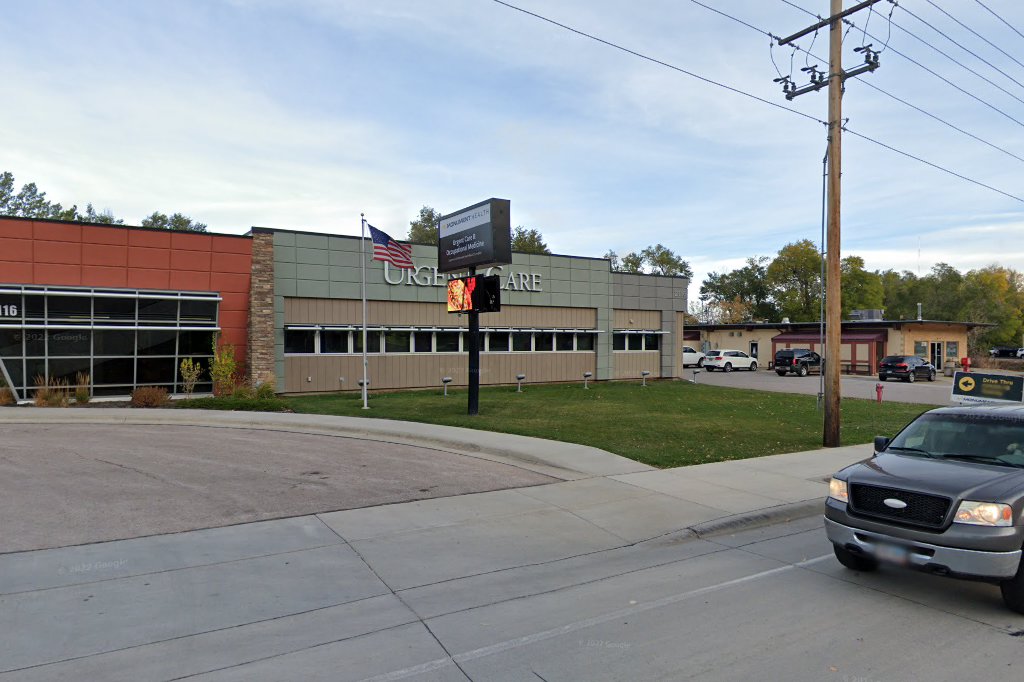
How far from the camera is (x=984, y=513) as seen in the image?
5.44 meters

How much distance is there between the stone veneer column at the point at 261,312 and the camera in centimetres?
2241

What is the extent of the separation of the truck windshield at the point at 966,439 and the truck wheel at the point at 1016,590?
1.16m

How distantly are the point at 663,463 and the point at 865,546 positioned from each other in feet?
20.7

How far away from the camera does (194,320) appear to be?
72.8 ft

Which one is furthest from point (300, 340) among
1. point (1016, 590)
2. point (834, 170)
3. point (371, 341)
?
point (1016, 590)

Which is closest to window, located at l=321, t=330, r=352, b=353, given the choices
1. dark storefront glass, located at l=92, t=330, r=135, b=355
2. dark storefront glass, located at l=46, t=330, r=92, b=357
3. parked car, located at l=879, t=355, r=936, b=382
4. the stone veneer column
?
the stone veneer column

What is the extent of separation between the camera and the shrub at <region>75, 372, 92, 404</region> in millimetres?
19516

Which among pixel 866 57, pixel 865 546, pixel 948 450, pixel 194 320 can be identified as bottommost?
pixel 865 546

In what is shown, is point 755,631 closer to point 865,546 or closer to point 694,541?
point 865,546

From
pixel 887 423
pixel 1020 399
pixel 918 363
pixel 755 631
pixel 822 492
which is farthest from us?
pixel 918 363

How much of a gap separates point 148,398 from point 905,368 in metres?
41.0

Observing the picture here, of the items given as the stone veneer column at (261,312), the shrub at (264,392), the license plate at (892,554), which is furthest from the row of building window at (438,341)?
the license plate at (892,554)

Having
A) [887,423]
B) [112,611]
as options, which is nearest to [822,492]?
[112,611]

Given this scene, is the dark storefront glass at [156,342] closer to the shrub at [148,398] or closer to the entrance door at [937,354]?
the shrub at [148,398]
